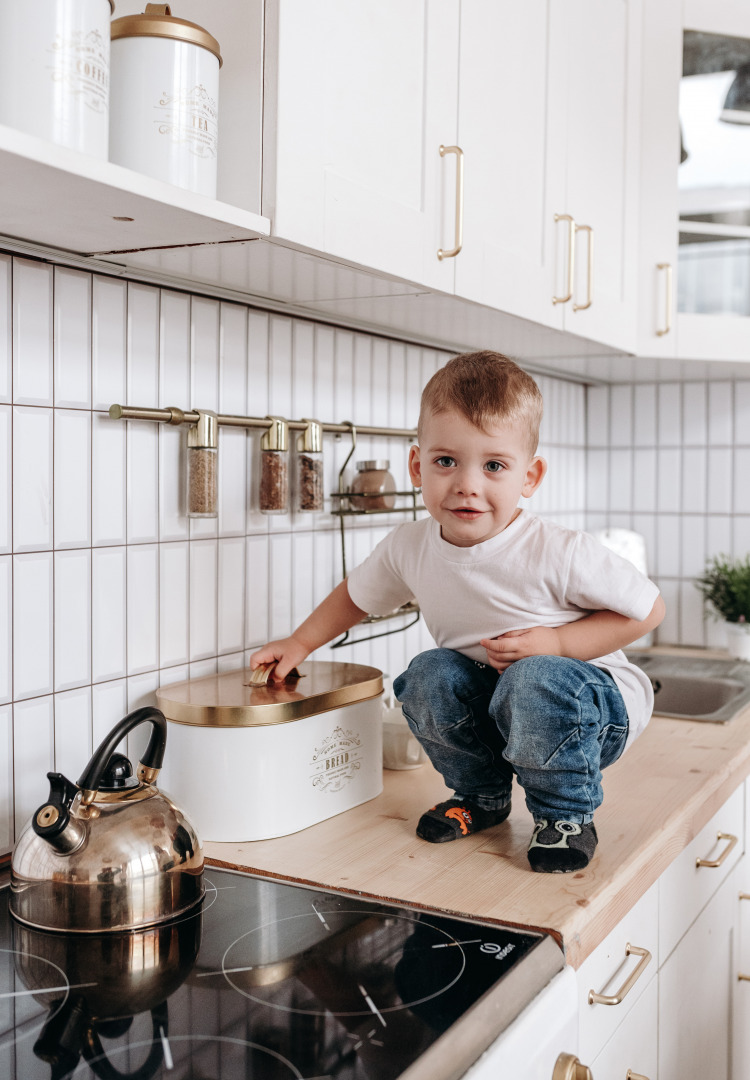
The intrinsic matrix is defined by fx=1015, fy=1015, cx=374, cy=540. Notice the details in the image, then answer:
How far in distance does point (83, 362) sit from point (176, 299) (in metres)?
0.17

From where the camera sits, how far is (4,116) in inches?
27.6

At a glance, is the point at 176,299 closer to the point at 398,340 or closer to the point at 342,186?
the point at 342,186

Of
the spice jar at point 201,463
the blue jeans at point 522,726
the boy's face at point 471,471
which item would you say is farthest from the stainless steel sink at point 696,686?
the spice jar at point 201,463

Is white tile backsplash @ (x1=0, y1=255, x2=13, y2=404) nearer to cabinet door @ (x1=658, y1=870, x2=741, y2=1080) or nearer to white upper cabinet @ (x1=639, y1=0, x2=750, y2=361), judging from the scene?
cabinet door @ (x1=658, y1=870, x2=741, y2=1080)

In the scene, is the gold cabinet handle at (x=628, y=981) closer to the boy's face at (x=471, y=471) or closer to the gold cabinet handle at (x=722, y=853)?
the gold cabinet handle at (x=722, y=853)

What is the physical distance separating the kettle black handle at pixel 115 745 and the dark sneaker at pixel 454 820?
1.03 ft

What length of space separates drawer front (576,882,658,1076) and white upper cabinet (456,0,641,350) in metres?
0.74

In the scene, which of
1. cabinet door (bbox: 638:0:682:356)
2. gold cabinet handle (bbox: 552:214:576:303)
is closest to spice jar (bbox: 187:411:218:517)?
gold cabinet handle (bbox: 552:214:576:303)

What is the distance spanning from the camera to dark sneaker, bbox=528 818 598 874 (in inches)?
39.7

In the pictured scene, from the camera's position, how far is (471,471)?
3.49 feet

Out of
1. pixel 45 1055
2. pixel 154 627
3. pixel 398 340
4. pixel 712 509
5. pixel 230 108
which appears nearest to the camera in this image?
pixel 45 1055

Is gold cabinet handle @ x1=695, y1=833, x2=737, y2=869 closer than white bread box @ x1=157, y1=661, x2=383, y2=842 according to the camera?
No

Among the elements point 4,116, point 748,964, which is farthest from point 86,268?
point 748,964

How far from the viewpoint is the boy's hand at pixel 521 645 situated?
108 cm
